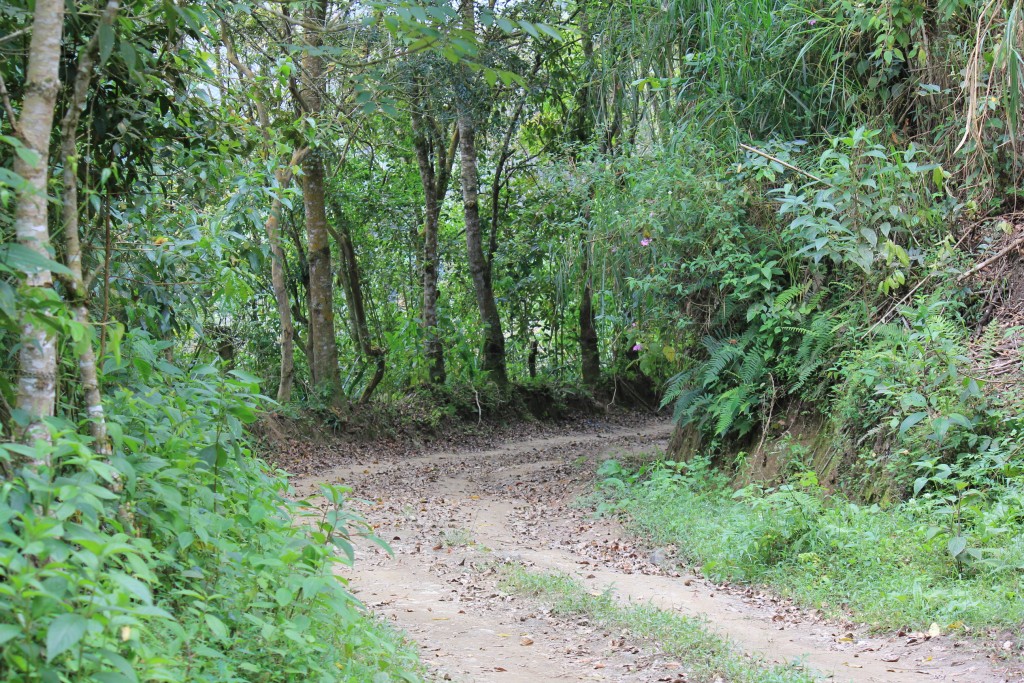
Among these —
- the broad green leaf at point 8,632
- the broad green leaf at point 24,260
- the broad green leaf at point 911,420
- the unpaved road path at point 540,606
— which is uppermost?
the broad green leaf at point 24,260

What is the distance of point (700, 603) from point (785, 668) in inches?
58.5

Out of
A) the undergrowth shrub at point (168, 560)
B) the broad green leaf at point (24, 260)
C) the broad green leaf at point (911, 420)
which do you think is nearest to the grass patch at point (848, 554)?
the broad green leaf at point (911, 420)

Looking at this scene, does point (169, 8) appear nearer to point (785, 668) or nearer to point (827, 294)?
point (785, 668)

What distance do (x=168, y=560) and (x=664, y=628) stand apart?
290cm

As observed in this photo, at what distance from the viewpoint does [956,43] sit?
784 cm

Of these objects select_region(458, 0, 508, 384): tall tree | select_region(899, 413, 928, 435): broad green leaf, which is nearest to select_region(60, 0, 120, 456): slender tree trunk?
select_region(899, 413, 928, 435): broad green leaf

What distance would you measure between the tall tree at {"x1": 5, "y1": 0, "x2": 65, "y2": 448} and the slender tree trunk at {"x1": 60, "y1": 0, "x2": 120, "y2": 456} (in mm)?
182

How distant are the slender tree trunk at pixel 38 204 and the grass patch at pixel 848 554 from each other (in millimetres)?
4537

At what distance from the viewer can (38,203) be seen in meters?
2.94

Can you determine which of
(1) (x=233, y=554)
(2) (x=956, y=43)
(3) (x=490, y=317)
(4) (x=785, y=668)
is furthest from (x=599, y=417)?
(1) (x=233, y=554)

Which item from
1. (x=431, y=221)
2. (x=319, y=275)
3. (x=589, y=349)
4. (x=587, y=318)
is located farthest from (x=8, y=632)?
(x=589, y=349)

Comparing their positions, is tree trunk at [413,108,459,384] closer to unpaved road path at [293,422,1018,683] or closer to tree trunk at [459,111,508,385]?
tree trunk at [459,111,508,385]

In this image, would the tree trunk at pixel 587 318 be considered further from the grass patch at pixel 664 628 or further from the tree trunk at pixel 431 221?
the grass patch at pixel 664 628

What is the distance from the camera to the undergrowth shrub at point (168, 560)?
2232mm
